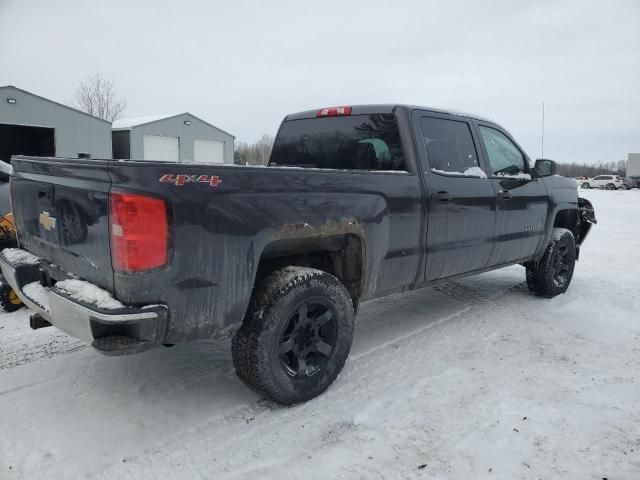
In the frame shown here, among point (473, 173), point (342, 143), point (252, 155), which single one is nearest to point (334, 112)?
point (342, 143)

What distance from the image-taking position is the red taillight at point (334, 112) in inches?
161

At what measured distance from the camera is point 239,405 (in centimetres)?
298

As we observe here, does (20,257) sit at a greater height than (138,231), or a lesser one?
lesser

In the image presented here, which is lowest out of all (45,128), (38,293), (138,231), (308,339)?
(308,339)

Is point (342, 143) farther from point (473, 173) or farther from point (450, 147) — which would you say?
point (473, 173)

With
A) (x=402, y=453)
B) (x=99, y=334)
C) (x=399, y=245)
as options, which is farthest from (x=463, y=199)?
(x=99, y=334)

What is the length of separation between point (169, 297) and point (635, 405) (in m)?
2.85

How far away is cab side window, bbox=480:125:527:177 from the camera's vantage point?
15.0 feet

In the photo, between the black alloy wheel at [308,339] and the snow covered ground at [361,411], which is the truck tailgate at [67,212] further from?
the black alloy wheel at [308,339]

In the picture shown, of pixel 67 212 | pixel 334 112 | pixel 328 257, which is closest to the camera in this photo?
pixel 67 212

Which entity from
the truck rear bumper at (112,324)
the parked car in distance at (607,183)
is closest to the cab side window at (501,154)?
the truck rear bumper at (112,324)

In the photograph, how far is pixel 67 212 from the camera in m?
2.68

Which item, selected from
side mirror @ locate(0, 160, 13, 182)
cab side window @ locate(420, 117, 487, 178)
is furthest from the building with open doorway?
cab side window @ locate(420, 117, 487, 178)

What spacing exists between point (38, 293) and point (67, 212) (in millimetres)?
589
